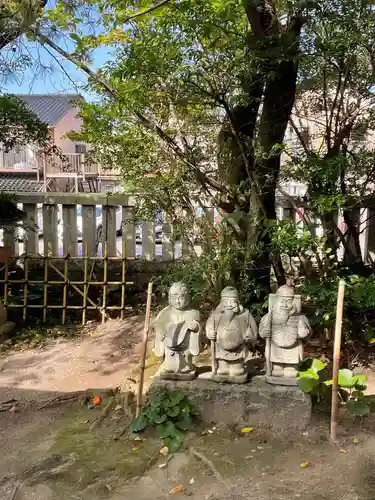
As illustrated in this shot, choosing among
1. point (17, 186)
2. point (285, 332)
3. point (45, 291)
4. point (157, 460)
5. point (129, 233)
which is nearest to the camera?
point (157, 460)

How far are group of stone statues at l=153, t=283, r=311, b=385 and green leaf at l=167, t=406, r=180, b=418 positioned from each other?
241mm

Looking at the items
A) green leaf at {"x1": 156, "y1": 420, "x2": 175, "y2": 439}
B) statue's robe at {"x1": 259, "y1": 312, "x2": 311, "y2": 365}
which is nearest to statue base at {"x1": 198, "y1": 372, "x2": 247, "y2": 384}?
statue's robe at {"x1": 259, "y1": 312, "x2": 311, "y2": 365}

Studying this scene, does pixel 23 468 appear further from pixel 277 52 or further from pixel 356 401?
pixel 277 52

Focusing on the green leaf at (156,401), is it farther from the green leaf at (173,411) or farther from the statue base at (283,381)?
the statue base at (283,381)

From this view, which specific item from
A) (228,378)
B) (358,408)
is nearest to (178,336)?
(228,378)

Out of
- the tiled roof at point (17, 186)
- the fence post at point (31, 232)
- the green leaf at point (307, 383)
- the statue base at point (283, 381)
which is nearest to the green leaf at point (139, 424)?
the statue base at point (283, 381)

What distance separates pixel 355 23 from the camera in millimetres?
3756

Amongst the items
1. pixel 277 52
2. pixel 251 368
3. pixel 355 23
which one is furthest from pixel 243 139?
pixel 251 368

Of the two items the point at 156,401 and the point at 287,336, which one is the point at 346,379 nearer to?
the point at 287,336

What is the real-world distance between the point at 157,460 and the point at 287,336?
1.27m

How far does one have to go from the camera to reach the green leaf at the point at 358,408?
3.49 m

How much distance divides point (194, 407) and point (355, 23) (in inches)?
129

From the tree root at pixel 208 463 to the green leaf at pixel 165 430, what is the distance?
202 mm

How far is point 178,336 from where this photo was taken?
11.8ft
